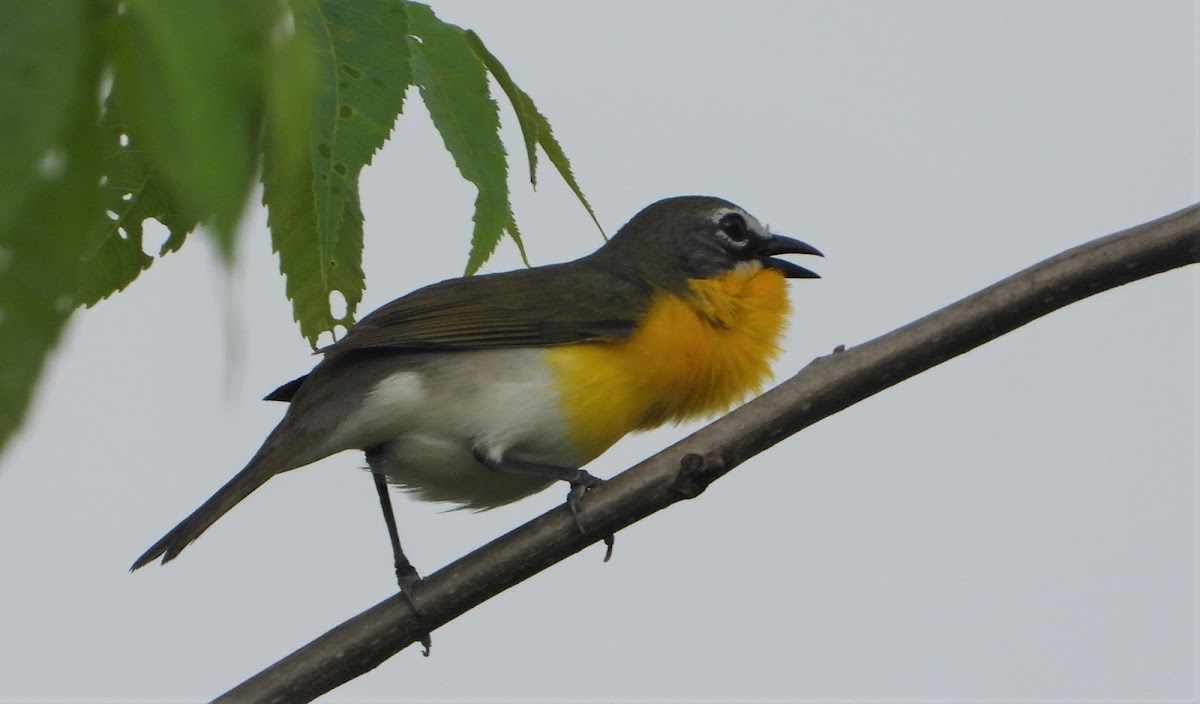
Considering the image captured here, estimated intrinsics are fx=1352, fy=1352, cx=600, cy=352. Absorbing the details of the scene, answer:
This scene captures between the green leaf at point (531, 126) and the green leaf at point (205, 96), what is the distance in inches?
69.9

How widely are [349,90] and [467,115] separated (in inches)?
18.6

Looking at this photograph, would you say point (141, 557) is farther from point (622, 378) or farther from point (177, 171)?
point (177, 171)

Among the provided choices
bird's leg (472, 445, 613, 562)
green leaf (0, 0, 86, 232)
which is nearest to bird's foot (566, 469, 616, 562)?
bird's leg (472, 445, 613, 562)

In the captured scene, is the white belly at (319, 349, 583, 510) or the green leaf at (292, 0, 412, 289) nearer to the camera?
the green leaf at (292, 0, 412, 289)

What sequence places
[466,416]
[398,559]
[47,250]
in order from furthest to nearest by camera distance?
[466,416] < [398,559] < [47,250]

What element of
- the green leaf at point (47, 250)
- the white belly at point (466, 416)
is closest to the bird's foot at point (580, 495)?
the white belly at point (466, 416)

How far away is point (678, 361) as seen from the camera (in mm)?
5016

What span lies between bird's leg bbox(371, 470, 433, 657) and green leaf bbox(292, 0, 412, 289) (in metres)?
1.61

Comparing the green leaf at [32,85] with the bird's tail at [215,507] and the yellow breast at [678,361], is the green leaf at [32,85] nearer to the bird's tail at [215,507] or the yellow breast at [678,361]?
the bird's tail at [215,507]

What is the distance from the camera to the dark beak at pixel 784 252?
5543 millimetres

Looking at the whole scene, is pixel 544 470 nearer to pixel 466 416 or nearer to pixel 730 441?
pixel 466 416

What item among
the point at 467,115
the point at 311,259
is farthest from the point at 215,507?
the point at 467,115

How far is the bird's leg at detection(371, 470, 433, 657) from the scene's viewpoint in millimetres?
3844

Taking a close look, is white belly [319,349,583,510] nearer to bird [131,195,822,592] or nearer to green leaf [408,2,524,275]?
bird [131,195,822,592]
